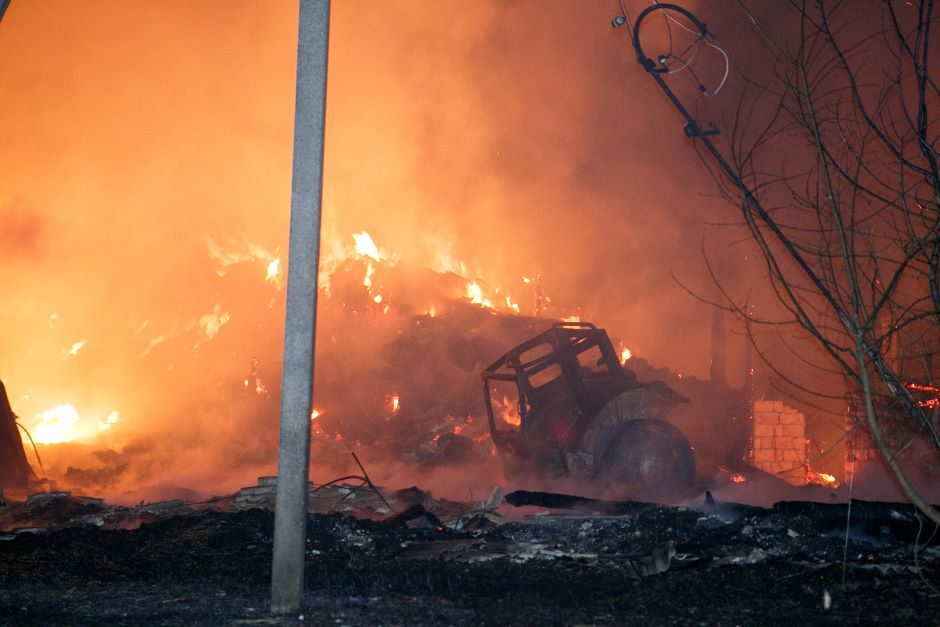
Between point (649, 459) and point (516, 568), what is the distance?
5289mm

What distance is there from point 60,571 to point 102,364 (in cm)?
1860

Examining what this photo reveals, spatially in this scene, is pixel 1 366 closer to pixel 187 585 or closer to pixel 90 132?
pixel 90 132

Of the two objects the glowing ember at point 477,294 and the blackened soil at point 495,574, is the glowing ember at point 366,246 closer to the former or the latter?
the glowing ember at point 477,294

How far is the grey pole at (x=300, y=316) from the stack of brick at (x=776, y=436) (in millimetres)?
14070

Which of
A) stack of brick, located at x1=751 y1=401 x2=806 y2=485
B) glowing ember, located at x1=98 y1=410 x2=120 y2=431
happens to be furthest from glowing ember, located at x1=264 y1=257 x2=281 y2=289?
stack of brick, located at x1=751 y1=401 x2=806 y2=485

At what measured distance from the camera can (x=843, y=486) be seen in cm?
1380

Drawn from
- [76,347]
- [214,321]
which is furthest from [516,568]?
[76,347]

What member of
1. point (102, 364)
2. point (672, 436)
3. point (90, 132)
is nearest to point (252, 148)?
point (90, 132)

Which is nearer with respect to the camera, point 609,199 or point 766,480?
point 766,480

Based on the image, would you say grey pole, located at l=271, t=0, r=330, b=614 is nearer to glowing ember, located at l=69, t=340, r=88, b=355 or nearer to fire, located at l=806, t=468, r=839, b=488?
fire, located at l=806, t=468, r=839, b=488

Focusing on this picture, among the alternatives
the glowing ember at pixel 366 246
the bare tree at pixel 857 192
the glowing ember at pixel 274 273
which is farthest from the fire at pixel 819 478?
the glowing ember at pixel 274 273

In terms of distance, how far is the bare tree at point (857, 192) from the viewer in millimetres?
3932

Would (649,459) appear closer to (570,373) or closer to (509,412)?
(570,373)

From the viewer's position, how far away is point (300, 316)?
439 cm
